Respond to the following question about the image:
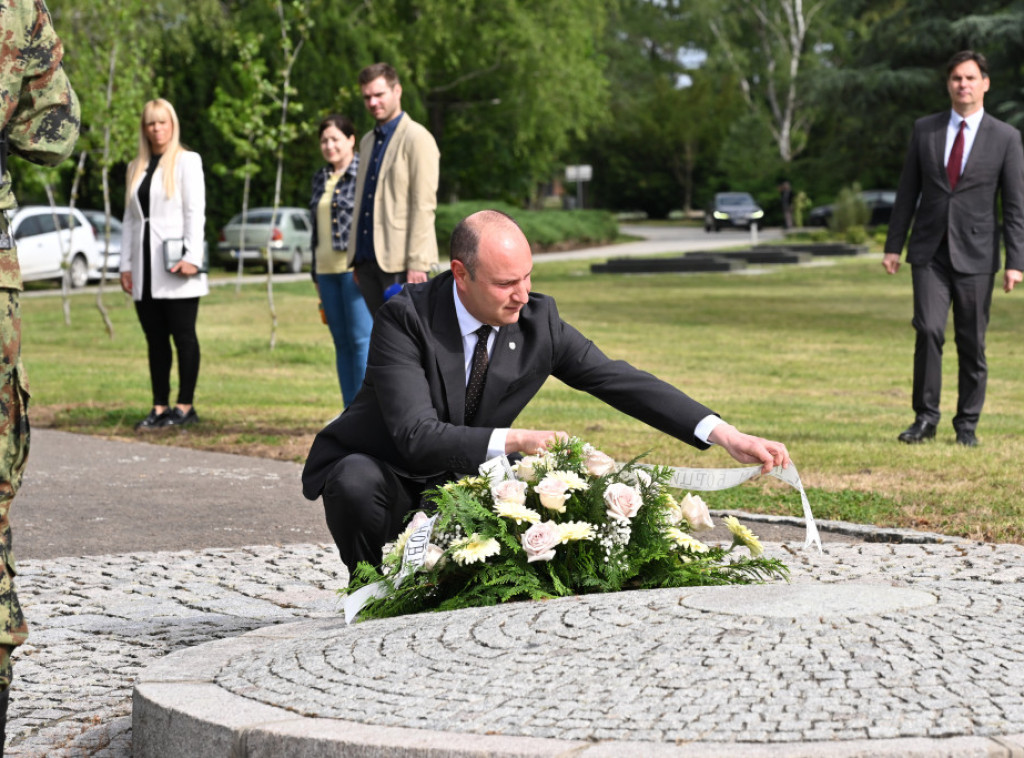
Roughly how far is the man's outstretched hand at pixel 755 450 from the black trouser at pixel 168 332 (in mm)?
6064

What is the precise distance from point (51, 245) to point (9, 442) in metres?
25.7

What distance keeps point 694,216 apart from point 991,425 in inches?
2692

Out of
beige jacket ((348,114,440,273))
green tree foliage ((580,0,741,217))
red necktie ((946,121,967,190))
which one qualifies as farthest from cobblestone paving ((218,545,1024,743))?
green tree foliage ((580,0,741,217))

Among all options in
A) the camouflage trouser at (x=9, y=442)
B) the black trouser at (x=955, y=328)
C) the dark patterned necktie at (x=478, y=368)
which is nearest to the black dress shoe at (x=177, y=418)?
the black trouser at (x=955, y=328)

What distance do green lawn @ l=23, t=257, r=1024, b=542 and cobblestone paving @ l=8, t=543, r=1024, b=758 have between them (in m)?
2.63

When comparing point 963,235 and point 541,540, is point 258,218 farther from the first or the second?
point 541,540

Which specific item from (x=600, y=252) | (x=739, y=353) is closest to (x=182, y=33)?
(x=600, y=252)

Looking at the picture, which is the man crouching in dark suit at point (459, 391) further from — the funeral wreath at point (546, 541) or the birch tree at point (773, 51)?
the birch tree at point (773, 51)

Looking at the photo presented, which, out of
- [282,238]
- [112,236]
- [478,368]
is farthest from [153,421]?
[282,238]

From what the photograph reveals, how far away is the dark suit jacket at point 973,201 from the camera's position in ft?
28.7

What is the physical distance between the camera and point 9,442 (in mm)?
3230

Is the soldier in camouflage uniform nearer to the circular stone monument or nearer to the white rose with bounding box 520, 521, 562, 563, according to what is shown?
the circular stone monument

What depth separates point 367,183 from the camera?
8344 millimetres

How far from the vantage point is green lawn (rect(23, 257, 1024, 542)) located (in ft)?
24.3
